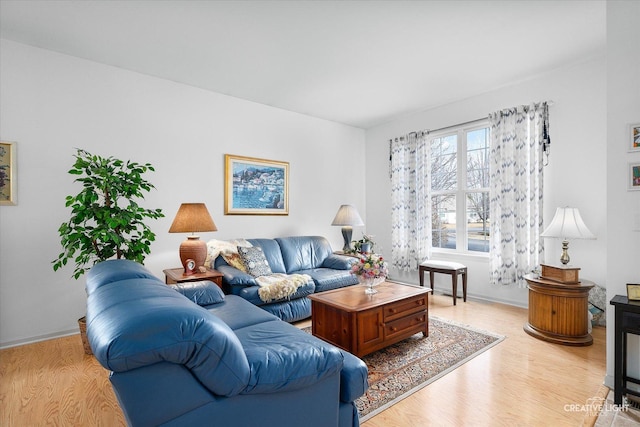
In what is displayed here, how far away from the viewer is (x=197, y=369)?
3.57ft

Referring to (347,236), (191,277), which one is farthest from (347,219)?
(191,277)

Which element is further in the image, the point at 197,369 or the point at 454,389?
the point at 454,389

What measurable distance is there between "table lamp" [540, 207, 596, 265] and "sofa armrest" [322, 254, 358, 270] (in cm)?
222

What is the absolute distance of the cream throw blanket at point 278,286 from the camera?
3.20 meters

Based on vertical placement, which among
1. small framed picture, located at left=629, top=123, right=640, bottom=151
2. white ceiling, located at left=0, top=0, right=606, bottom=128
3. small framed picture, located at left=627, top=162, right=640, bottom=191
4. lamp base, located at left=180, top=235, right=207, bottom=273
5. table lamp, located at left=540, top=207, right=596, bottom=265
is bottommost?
lamp base, located at left=180, top=235, right=207, bottom=273

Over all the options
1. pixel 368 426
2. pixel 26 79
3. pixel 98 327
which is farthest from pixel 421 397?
pixel 26 79

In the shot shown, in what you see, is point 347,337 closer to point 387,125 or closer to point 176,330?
point 176,330

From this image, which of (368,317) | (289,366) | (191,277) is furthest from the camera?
(191,277)

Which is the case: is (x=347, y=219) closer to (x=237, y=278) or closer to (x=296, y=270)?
(x=296, y=270)

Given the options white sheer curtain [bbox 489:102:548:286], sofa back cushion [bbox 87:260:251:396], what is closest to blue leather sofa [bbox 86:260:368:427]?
sofa back cushion [bbox 87:260:251:396]

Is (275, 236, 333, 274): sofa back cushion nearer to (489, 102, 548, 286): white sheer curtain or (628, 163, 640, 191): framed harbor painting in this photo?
(489, 102, 548, 286): white sheer curtain

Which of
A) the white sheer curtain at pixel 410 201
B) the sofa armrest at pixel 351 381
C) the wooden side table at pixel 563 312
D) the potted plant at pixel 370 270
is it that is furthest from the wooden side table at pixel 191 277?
the wooden side table at pixel 563 312

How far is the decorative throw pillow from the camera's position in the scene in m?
3.60

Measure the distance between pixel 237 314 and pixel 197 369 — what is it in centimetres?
131
